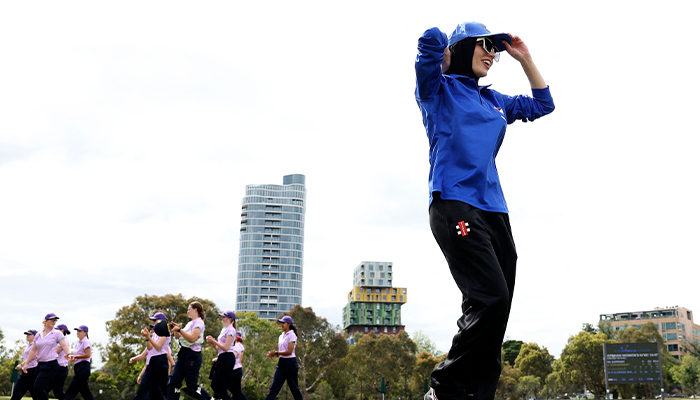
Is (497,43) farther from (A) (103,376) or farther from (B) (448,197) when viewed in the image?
(A) (103,376)

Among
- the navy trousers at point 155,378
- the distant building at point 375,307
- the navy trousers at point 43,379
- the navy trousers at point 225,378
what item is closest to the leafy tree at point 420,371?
the navy trousers at point 225,378

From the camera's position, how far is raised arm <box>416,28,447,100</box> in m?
3.10

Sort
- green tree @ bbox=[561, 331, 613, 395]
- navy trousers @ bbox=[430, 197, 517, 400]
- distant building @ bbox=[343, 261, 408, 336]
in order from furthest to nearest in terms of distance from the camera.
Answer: distant building @ bbox=[343, 261, 408, 336] < green tree @ bbox=[561, 331, 613, 395] < navy trousers @ bbox=[430, 197, 517, 400]

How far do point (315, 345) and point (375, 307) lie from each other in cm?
10006

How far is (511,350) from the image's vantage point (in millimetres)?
88562

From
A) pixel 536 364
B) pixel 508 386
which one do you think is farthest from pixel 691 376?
pixel 536 364

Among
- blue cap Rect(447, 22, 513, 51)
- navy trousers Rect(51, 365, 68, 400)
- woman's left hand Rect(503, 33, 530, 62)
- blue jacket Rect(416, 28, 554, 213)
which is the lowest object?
navy trousers Rect(51, 365, 68, 400)

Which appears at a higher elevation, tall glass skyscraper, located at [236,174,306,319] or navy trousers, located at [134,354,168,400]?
tall glass skyscraper, located at [236,174,306,319]

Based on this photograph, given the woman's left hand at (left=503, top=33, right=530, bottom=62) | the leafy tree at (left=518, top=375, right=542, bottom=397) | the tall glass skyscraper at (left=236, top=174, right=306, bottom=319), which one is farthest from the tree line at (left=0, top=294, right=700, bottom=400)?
the tall glass skyscraper at (left=236, top=174, right=306, bottom=319)

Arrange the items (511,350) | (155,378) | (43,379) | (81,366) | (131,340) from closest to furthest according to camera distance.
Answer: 1. (155,378)
2. (43,379)
3. (81,366)
4. (131,340)
5. (511,350)

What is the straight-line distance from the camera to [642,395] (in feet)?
184

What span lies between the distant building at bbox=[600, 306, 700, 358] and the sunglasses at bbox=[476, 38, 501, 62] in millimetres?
111864

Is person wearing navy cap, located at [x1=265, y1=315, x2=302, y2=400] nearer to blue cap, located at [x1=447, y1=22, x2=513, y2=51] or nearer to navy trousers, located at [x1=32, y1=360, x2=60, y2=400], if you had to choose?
navy trousers, located at [x1=32, y1=360, x2=60, y2=400]

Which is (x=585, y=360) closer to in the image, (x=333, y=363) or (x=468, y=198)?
(x=333, y=363)
